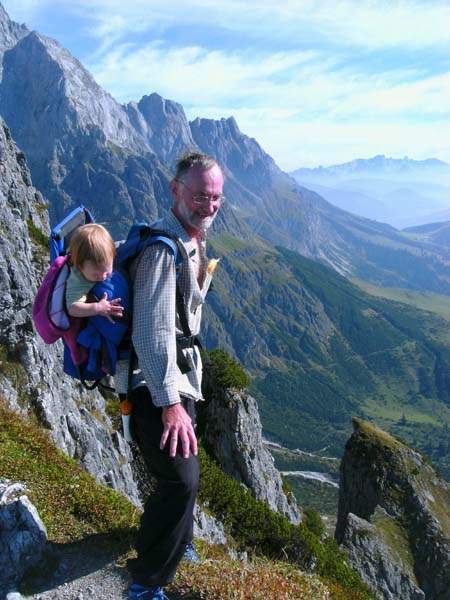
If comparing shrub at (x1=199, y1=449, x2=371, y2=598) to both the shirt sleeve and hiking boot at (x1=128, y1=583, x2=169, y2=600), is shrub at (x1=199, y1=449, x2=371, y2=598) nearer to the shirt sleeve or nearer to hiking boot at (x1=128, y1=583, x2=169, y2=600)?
hiking boot at (x1=128, y1=583, x2=169, y2=600)

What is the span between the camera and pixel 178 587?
940 centimetres

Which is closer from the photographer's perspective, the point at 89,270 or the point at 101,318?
the point at 89,270

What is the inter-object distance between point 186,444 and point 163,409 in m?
0.77

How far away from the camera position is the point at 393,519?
68625mm

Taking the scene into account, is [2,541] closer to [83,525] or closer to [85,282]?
[83,525]

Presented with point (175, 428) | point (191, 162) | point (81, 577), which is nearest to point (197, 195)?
point (191, 162)

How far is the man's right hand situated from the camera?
7.80m

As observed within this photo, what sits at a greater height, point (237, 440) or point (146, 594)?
point (146, 594)

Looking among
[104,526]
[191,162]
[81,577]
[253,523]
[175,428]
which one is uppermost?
[191,162]

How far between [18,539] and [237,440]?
1891 inches

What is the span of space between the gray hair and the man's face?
2.4 inches

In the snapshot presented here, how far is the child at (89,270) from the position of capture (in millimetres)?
7726

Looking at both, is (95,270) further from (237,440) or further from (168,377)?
(237,440)

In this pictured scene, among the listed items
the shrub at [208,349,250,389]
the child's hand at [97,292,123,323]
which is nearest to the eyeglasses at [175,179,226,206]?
the child's hand at [97,292,123,323]
